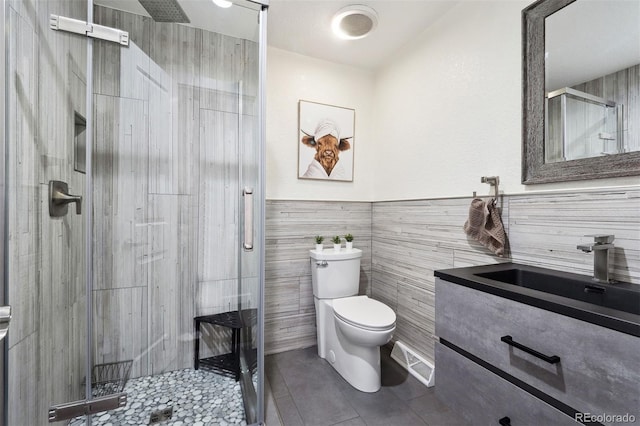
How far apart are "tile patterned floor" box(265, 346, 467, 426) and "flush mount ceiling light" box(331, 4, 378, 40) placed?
7.78 feet

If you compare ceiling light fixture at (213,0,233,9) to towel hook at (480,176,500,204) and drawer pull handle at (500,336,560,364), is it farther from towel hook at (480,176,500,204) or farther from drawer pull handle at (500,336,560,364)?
drawer pull handle at (500,336,560,364)

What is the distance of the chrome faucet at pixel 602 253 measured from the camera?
997 mm

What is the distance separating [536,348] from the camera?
0.87 meters

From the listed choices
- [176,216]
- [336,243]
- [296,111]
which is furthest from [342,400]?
[296,111]

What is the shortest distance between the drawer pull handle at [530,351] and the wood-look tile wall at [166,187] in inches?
44.4

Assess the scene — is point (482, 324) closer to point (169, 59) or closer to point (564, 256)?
point (564, 256)

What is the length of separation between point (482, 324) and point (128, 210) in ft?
5.71

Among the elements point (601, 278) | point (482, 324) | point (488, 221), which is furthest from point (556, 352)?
point (488, 221)

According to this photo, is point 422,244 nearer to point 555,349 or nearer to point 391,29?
point 555,349

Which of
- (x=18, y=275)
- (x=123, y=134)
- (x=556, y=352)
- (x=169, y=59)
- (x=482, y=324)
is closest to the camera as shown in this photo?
(x=556, y=352)

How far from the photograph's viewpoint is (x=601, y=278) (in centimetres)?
103

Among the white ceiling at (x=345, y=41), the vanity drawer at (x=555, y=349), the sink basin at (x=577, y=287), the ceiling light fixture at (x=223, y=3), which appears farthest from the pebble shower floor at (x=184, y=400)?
the white ceiling at (x=345, y=41)

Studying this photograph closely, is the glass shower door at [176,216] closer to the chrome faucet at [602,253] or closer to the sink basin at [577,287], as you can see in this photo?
the sink basin at [577,287]

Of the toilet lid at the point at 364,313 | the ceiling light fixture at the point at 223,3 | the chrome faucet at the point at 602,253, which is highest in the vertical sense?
the ceiling light fixture at the point at 223,3
